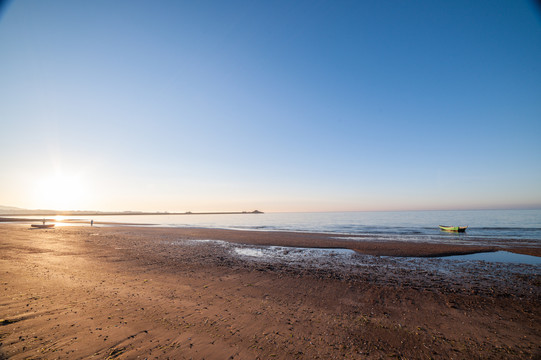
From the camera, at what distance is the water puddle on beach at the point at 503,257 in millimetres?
17781

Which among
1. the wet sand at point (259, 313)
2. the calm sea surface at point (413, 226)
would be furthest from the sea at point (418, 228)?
the wet sand at point (259, 313)

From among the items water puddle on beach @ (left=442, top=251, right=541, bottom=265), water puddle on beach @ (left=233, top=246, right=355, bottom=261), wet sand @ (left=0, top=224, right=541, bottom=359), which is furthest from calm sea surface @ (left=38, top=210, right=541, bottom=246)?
wet sand @ (left=0, top=224, right=541, bottom=359)

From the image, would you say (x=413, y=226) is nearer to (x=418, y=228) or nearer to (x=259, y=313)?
(x=418, y=228)

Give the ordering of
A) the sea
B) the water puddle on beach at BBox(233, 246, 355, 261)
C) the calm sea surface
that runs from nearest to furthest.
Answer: the water puddle on beach at BBox(233, 246, 355, 261)
the sea
the calm sea surface

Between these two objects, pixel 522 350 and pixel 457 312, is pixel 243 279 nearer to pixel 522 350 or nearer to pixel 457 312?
pixel 457 312

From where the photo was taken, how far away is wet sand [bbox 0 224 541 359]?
552 centimetres

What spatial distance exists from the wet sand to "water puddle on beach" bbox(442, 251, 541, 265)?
5105mm

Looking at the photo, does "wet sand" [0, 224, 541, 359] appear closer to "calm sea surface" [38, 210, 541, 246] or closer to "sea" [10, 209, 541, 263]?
"sea" [10, 209, 541, 263]

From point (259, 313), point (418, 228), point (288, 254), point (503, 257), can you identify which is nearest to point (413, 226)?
point (418, 228)

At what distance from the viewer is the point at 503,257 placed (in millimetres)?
19547

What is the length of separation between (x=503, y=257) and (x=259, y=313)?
78.9ft

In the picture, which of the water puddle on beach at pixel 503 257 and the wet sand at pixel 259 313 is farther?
the water puddle on beach at pixel 503 257

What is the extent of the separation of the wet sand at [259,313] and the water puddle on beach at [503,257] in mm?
5105

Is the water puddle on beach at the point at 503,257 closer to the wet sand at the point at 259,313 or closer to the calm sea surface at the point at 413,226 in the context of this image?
the wet sand at the point at 259,313
